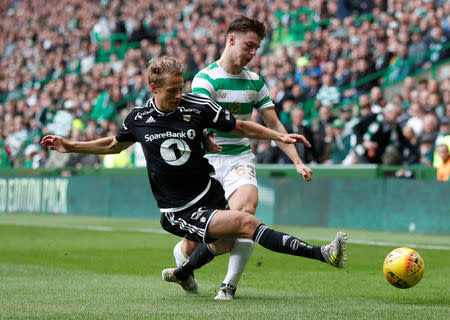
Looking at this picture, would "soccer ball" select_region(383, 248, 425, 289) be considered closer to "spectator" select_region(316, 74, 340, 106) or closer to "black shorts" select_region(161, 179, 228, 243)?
"black shorts" select_region(161, 179, 228, 243)

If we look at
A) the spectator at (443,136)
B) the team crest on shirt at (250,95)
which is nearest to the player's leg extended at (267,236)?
the team crest on shirt at (250,95)

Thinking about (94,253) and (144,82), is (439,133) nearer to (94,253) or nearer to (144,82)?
(94,253)

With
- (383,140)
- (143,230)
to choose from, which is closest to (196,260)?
(143,230)

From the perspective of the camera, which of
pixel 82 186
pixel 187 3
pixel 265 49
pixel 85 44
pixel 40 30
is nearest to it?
pixel 82 186

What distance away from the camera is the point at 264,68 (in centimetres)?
2269

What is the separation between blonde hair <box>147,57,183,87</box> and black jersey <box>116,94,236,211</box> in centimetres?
28

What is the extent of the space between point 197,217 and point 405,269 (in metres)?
1.77

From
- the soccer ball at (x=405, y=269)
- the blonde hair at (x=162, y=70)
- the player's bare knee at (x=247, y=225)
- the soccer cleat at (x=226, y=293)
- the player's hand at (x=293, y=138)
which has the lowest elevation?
the soccer cleat at (x=226, y=293)

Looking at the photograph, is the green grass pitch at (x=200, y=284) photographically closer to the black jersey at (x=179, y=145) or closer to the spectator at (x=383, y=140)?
the black jersey at (x=179, y=145)

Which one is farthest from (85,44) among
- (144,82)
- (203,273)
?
(203,273)

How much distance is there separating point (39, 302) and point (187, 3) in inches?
928

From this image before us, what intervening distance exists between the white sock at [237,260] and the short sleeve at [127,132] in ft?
4.42

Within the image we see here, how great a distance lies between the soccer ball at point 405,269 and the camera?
6.84 meters

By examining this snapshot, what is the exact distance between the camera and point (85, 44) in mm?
32688
